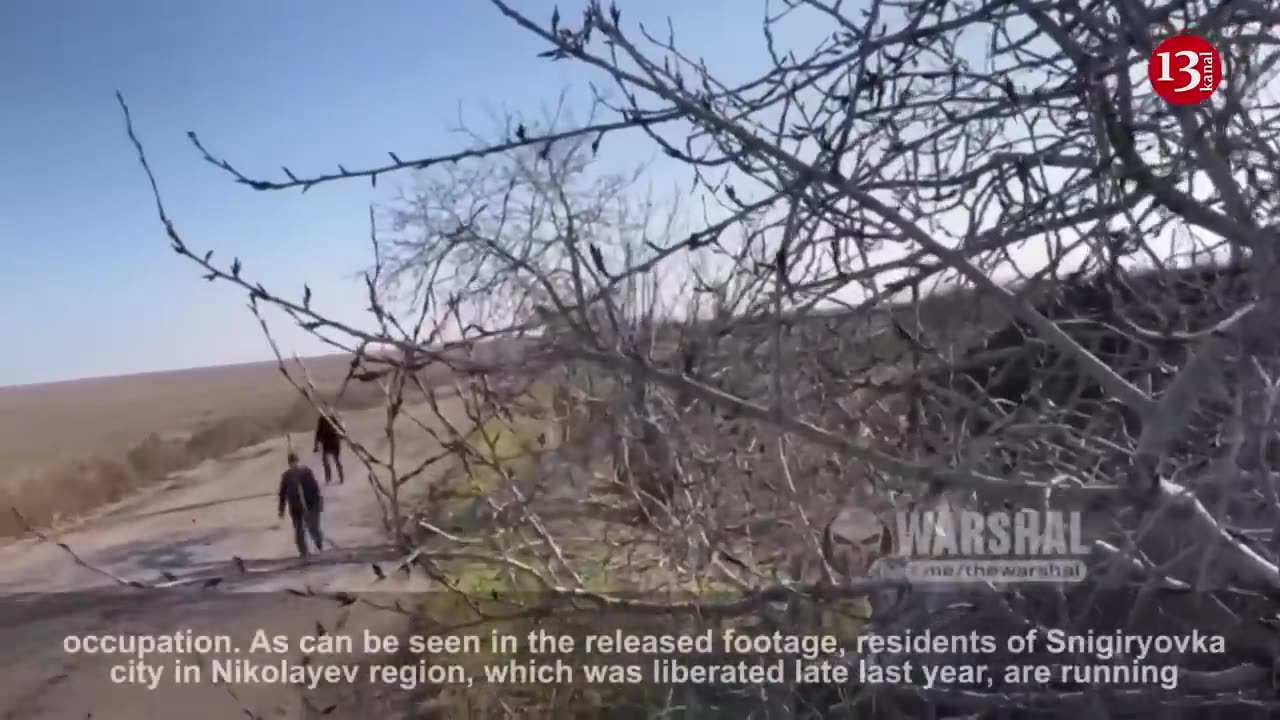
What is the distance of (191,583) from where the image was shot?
1.62 meters

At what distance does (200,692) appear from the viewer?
348 centimetres

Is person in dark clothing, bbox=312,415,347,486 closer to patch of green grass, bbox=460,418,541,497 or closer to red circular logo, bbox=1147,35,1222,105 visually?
patch of green grass, bbox=460,418,541,497

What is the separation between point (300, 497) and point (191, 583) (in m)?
2.86

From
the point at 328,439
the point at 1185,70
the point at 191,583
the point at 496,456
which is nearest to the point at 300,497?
the point at 328,439

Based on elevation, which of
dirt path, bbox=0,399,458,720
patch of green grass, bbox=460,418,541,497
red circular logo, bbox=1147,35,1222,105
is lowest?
dirt path, bbox=0,399,458,720

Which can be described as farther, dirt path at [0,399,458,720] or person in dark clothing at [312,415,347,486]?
dirt path at [0,399,458,720]

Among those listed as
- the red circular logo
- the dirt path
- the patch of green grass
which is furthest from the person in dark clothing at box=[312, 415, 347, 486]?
the red circular logo

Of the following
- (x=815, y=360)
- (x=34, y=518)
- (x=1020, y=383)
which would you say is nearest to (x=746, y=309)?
(x=815, y=360)

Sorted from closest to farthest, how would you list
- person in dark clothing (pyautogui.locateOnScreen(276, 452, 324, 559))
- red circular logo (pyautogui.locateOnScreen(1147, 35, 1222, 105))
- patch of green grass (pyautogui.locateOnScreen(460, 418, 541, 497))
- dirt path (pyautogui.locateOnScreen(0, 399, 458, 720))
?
red circular logo (pyautogui.locateOnScreen(1147, 35, 1222, 105))
patch of green grass (pyautogui.locateOnScreen(460, 418, 541, 497))
dirt path (pyautogui.locateOnScreen(0, 399, 458, 720))
person in dark clothing (pyautogui.locateOnScreen(276, 452, 324, 559))

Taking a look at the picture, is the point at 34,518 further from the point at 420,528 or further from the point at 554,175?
the point at 554,175

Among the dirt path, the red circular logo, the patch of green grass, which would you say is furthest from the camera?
the dirt path

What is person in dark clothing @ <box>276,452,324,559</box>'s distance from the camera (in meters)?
3.90

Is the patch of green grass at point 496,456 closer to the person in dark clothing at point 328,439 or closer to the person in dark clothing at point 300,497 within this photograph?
the person in dark clothing at point 328,439

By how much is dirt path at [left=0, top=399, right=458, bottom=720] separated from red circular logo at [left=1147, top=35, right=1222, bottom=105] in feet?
4.55
